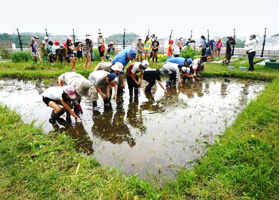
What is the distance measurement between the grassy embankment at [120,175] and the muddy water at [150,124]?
0.33m

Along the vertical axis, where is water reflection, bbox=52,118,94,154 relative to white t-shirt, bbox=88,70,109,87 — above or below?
below

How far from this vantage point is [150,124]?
16.0 feet

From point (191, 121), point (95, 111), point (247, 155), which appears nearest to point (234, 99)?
point (191, 121)

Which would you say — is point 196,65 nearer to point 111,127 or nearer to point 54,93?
point 111,127

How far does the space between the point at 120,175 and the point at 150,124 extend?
1976 millimetres

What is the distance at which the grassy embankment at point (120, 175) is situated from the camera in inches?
105

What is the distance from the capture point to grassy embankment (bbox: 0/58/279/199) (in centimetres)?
266

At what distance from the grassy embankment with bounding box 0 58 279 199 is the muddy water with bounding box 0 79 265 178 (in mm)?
325

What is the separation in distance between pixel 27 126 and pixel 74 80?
1.42m

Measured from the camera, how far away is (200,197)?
264cm

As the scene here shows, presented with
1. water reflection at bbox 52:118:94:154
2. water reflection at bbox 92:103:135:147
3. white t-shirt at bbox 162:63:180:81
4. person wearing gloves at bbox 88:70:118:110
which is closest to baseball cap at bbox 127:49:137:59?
person wearing gloves at bbox 88:70:118:110

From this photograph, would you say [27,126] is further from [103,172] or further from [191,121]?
[191,121]

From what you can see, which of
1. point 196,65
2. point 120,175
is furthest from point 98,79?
point 196,65

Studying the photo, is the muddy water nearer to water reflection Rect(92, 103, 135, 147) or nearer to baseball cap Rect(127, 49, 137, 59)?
water reflection Rect(92, 103, 135, 147)
